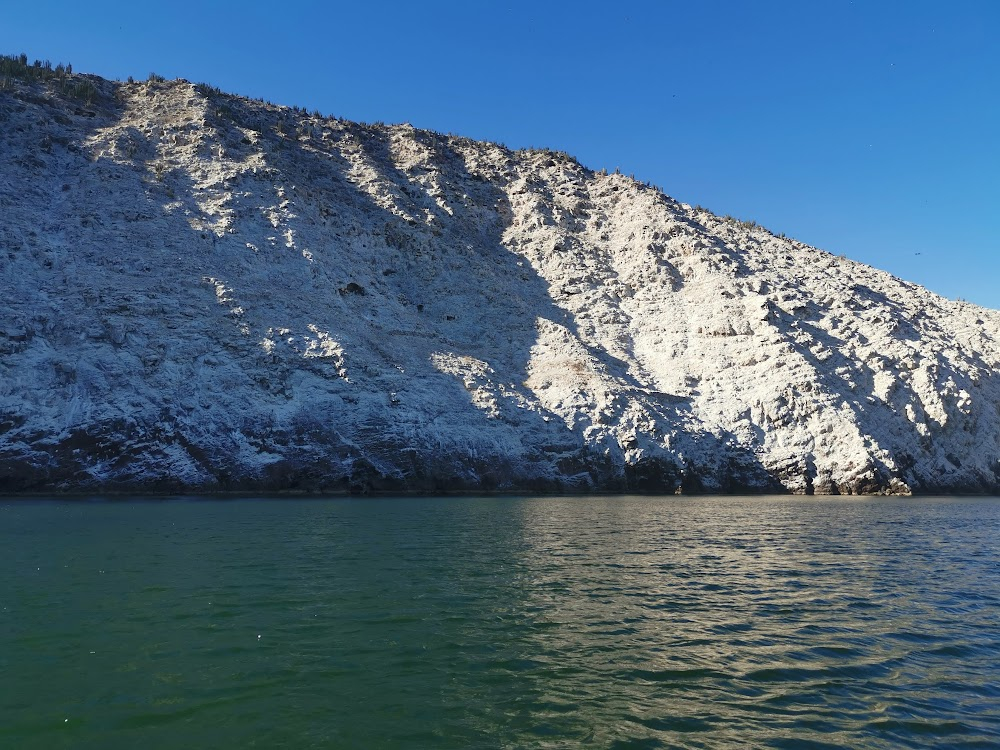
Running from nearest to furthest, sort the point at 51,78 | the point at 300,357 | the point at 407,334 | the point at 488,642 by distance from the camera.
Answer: the point at 488,642, the point at 300,357, the point at 407,334, the point at 51,78

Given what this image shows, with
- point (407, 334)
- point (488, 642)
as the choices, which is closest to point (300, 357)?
point (407, 334)

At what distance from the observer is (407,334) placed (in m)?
43.9

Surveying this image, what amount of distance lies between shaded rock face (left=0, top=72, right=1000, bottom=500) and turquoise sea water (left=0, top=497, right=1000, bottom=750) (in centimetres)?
1739

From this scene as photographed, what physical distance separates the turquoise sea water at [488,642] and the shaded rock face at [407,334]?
17.4 metres

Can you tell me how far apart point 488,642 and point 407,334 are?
36.1 meters

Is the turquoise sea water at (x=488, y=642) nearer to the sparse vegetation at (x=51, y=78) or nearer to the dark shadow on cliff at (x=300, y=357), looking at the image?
the dark shadow on cliff at (x=300, y=357)

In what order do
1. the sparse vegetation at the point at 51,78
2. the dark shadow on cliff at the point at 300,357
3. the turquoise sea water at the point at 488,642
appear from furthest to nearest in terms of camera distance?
the sparse vegetation at the point at 51,78 → the dark shadow on cliff at the point at 300,357 → the turquoise sea water at the point at 488,642

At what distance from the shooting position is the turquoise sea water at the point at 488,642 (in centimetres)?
627

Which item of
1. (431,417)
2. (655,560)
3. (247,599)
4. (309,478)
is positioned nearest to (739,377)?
(431,417)

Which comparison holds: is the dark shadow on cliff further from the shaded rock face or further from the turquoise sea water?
the turquoise sea water

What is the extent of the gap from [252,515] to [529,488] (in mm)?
18232

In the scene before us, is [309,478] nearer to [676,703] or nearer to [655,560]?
[655,560]

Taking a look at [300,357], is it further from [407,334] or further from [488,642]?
[488,642]

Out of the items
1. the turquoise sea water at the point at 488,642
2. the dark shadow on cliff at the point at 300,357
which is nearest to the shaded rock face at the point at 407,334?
the dark shadow on cliff at the point at 300,357
